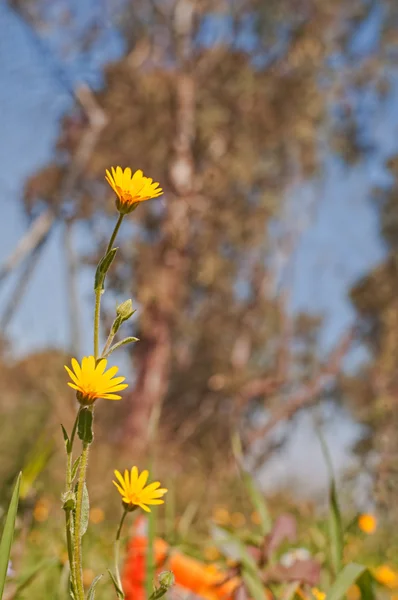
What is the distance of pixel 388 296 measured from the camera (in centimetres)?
810

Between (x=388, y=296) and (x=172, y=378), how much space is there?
10.8ft

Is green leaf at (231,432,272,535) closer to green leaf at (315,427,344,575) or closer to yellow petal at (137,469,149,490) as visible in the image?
green leaf at (315,427,344,575)

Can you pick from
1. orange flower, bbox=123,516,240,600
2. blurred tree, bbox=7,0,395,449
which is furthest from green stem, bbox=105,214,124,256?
blurred tree, bbox=7,0,395,449

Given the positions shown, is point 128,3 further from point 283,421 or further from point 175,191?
point 283,421

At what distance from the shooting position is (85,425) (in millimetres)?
331

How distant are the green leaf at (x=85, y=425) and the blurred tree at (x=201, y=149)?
20.2 ft

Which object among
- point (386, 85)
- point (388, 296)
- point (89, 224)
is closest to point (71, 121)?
point (89, 224)

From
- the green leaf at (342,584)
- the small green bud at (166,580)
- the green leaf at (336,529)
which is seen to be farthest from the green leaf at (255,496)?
the small green bud at (166,580)

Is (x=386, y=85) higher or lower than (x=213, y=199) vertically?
higher

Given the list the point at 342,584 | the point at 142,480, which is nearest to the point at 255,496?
the point at 342,584

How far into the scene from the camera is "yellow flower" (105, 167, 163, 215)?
35cm

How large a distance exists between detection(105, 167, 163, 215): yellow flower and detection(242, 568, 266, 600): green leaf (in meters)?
0.41

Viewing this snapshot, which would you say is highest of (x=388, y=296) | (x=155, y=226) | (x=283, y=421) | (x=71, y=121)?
(x=71, y=121)

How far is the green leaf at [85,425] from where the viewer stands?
1.08 ft
